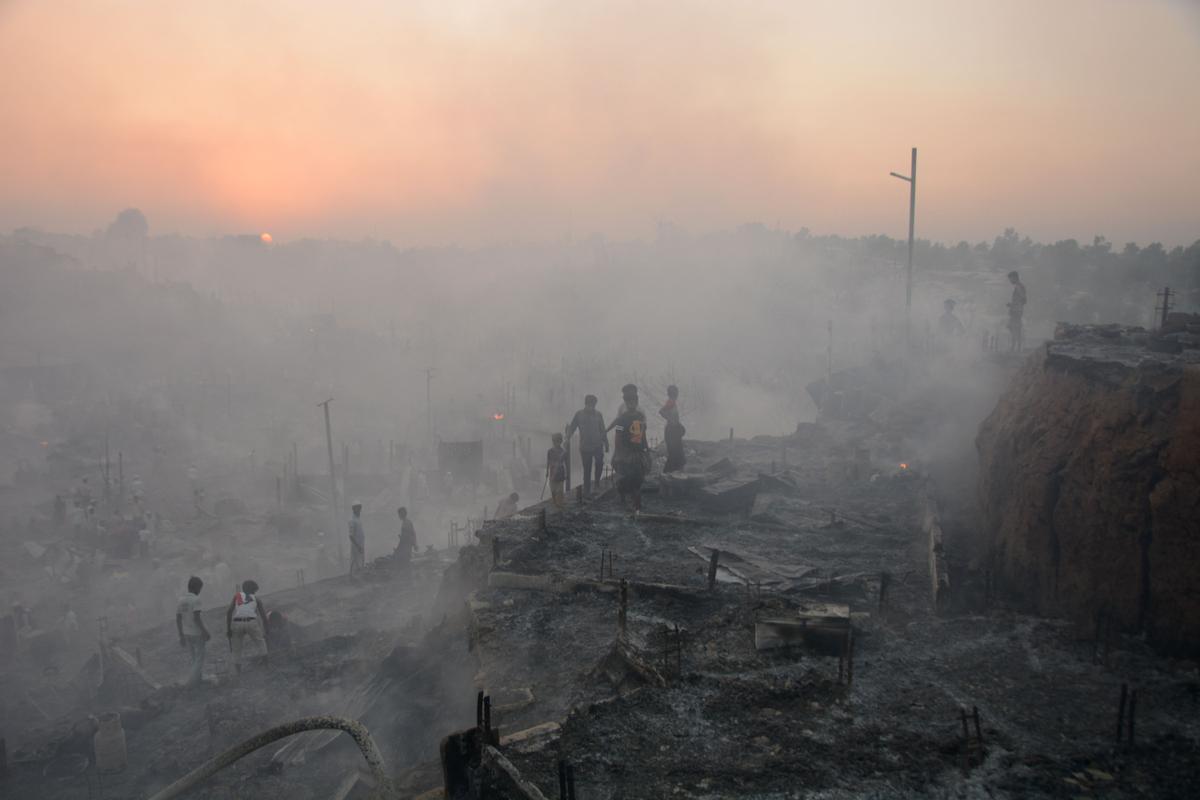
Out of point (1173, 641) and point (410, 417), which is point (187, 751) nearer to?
point (1173, 641)

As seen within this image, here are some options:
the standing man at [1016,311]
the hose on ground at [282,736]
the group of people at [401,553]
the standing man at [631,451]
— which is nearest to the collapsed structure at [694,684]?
the hose on ground at [282,736]

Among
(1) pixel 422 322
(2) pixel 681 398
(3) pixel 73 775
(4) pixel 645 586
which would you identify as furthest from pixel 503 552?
(1) pixel 422 322

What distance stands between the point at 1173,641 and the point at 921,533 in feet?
12.4

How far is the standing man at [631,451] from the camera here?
10062mm

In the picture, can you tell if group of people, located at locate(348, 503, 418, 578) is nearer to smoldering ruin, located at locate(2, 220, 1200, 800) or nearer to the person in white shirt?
smoldering ruin, located at locate(2, 220, 1200, 800)

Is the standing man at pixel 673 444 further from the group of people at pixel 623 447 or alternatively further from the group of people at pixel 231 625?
the group of people at pixel 231 625

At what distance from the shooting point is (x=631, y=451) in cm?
1007

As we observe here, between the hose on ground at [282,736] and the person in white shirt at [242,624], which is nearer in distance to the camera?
the hose on ground at [282,736]

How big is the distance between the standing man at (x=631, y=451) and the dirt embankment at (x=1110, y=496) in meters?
4.44

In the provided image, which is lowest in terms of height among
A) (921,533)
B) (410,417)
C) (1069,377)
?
(410,417)

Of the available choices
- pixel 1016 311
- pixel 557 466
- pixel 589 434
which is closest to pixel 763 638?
pixel 589 434

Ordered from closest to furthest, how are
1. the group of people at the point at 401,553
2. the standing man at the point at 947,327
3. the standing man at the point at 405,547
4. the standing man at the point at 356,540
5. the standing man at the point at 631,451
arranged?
the standing man at the point at 631,451 < the standing man at the point at 356,540 < the group of people at the point at 401,553 < the standing man at the point at 405,547 < the standing man at the point at 947,327

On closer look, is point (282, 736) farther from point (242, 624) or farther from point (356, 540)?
point (356, 540)

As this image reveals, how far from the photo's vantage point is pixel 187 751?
25.2ft
